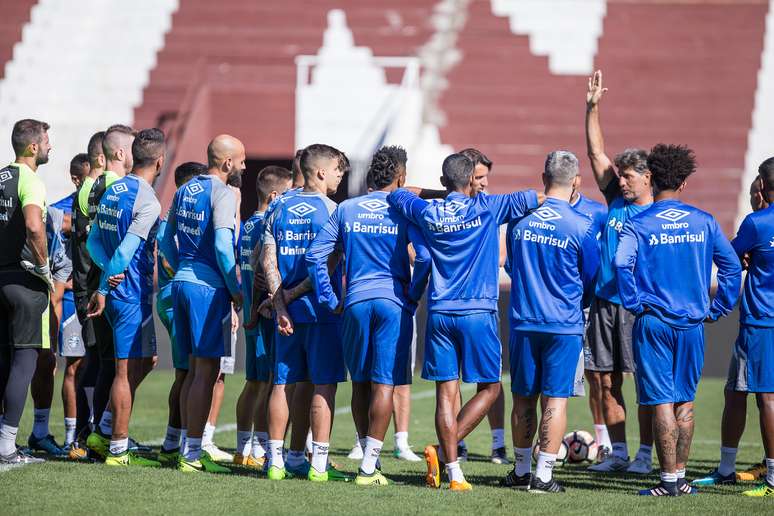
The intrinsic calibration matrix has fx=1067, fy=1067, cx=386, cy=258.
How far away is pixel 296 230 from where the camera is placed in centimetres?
762

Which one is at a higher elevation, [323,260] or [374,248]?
[374,248]

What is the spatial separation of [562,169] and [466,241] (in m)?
0.84

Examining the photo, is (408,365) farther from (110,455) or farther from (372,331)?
(110,455)

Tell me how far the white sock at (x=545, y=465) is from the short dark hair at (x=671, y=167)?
78.9 inches

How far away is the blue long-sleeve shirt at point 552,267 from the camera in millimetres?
7168

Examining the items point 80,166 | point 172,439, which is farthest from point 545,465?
point 80,166

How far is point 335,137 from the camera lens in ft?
64.9

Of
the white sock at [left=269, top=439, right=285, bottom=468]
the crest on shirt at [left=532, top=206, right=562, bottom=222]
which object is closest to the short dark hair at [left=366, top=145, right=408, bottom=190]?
the crest on shirt at [left=532, top=206, right=562, bottom=222]

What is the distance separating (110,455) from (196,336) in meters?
1.11

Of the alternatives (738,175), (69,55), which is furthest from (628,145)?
(69,55)

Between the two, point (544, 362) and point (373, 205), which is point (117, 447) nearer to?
point (373, 205)

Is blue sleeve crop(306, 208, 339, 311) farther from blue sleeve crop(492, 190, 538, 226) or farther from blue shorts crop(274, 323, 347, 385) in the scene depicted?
blue sleeve crop(492, 190, 538, 226)

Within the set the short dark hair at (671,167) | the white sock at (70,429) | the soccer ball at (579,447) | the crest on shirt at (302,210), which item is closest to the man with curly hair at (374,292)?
the crest on shirt at (302,210)

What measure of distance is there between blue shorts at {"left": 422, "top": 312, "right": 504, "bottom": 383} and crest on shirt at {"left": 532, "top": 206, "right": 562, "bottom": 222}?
2.41ft
